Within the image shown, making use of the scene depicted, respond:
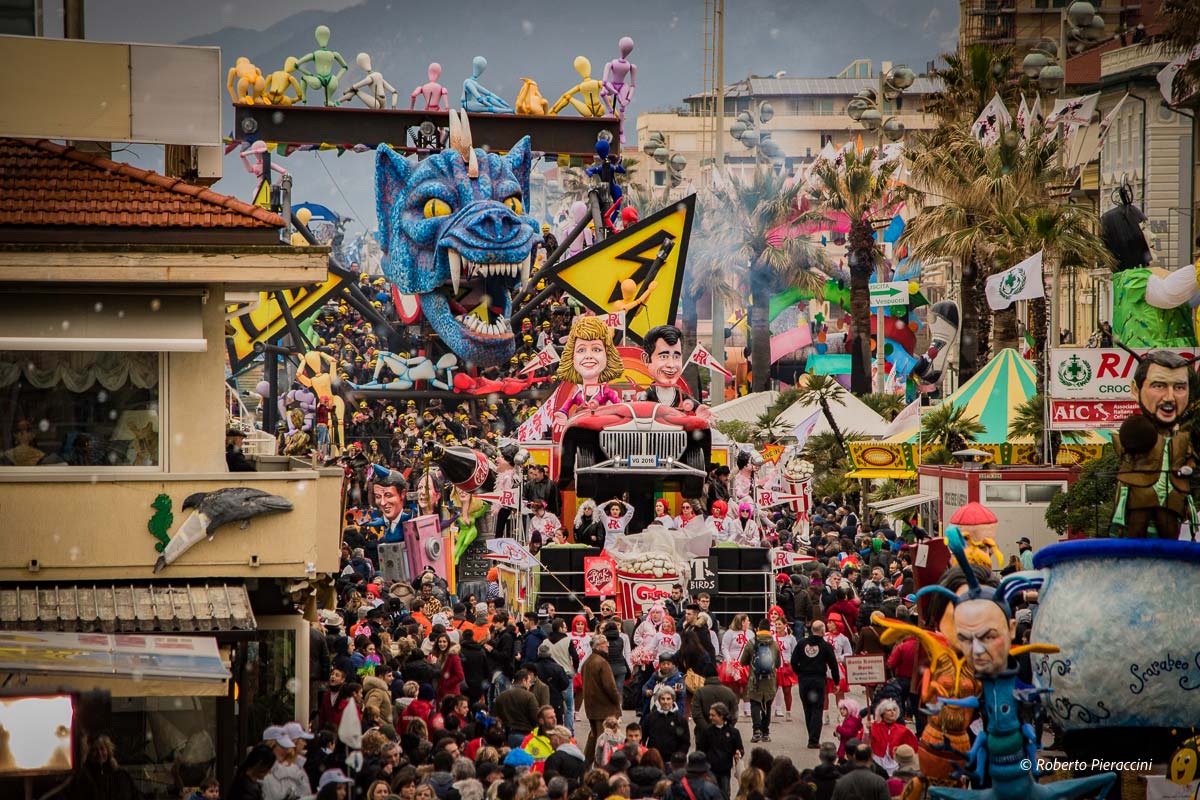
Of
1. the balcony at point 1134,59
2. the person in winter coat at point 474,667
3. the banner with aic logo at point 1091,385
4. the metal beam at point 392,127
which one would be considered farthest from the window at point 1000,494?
the balcony at point 1134,59

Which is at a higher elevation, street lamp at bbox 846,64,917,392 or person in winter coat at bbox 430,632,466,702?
street lamp at bbox 846,64,917,392

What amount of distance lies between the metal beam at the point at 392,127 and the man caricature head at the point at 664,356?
17.6m

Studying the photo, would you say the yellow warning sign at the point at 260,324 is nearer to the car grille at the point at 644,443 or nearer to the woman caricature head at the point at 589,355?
the woman caricature head at the point at 589,355

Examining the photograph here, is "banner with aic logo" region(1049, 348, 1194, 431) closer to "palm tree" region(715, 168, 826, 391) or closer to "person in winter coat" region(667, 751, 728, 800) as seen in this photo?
"person in winter coat" region(667, 751, 728, 800)

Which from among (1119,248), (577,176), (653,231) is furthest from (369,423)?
(577,176)

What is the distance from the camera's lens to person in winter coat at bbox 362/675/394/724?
13.5 meters

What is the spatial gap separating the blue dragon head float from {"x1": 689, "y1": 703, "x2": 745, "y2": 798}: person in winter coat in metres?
26.2

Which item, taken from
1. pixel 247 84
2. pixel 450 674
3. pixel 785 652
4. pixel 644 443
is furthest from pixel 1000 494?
pixel 247 84

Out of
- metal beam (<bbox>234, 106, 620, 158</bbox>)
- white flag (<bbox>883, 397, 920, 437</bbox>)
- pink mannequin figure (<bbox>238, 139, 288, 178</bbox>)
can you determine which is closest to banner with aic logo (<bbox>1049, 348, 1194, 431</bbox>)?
white flag (<bbox>883, 397, 920, 437</bbox>)

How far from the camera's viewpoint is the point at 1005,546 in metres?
28.0

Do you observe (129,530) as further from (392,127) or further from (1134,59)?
(1134,59)

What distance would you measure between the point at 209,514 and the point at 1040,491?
17.7 meters

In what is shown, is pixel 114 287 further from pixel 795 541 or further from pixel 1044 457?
pixel 1044 457

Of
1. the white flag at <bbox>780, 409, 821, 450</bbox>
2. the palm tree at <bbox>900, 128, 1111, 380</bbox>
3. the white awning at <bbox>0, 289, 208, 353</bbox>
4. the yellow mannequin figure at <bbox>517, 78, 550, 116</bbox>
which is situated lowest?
the white flag at <bbox>780, 409, 821, 450</bbox>
